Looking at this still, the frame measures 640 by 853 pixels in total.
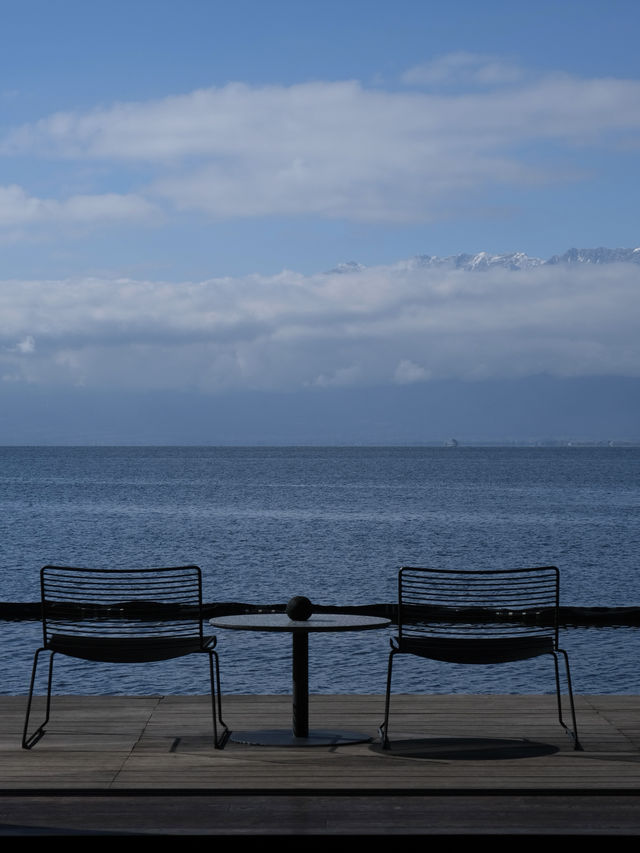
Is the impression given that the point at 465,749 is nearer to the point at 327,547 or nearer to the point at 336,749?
the point at 336,749

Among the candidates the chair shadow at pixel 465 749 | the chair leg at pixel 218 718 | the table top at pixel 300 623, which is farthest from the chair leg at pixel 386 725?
the chair leg at pixel 218 718

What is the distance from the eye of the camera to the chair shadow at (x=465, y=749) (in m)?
4.62

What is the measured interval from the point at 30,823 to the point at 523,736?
219 cm

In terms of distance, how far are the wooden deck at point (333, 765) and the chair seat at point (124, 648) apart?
0.37 meters

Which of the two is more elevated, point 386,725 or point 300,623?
point 300,623

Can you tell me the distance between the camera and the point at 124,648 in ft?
15.4

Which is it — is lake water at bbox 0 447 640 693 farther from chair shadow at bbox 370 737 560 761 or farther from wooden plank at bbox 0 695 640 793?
chair shadow at bbox 370 737 560 761

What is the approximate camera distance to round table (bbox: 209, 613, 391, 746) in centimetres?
470

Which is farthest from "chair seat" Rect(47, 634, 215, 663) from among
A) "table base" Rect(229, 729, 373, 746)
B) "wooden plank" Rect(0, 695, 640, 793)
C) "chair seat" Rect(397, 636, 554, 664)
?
"chair seat" Rect(397, 636, 554, 664)

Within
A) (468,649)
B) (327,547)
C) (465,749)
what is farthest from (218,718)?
(327,547)

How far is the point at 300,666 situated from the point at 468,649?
0.69m

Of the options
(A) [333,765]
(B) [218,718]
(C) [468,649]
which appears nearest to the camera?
(A) [333,765]

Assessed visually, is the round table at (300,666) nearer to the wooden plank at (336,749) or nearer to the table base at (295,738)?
the table base at (295,738)

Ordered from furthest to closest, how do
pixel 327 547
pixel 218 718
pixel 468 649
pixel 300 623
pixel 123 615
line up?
pixel 327 547 < pixel 123 615 < pixel 218 718 < pixel 300 623 < pixel 468 649
